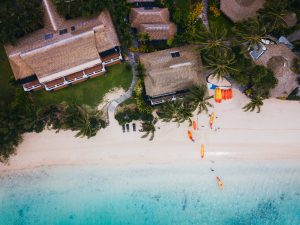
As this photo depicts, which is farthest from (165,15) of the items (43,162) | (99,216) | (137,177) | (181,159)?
(99,216)

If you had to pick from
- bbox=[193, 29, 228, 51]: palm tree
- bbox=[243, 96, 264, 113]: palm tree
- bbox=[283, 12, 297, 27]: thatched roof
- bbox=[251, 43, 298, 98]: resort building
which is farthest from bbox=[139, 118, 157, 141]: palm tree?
bbox=[283, 12, 297, 27]: thatched roof

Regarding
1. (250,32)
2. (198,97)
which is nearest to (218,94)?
(198,97)

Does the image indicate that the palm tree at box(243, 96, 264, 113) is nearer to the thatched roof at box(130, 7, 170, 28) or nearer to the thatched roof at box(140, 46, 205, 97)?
the thatched roof at box(140, 46, 205, 97)

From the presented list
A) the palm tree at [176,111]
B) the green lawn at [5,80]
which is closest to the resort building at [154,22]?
the palm tree at [176,111]

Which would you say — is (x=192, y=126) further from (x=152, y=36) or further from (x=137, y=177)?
(x=152, y=36)

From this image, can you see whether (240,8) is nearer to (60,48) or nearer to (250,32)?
(250,32)

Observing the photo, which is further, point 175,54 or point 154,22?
point 154,22
